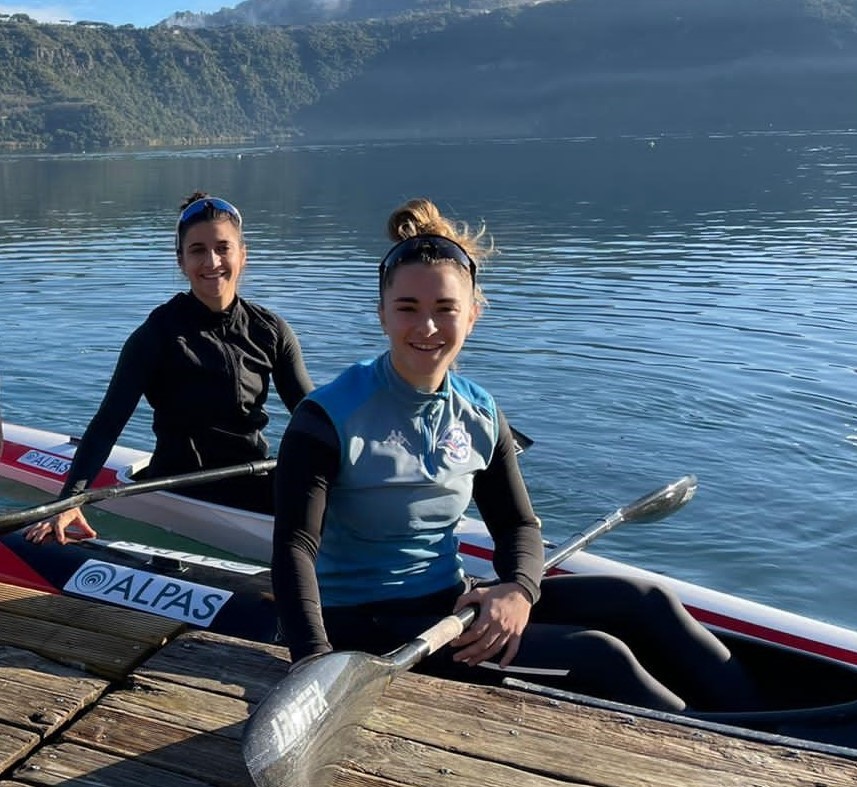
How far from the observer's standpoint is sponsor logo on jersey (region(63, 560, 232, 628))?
14.2ft

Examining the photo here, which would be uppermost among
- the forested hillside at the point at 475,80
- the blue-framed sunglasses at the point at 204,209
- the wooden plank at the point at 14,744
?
the forested hillside at the point at 475,80

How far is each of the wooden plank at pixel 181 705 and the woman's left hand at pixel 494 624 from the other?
0.64 metres

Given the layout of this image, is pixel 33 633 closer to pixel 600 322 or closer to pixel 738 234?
pixel 600 322

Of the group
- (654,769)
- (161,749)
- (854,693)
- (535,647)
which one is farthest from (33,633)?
(854,693)

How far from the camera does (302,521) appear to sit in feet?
9.27

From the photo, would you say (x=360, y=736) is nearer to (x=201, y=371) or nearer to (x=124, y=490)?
(x=124, y=490)

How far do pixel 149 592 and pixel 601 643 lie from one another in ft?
7.33

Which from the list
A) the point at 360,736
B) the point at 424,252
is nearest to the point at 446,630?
the point at 360,736

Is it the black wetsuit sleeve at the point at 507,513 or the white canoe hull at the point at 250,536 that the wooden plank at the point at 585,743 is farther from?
the white canoe hull at the point at 250,536

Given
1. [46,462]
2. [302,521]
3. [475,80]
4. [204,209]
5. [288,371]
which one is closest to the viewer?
[302,521]

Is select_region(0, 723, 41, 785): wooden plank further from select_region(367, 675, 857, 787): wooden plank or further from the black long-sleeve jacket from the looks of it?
the black long-sleeve jacket

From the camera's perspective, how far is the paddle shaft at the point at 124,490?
14.8 ft

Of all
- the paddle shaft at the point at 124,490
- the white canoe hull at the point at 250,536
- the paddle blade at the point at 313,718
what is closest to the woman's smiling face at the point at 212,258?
the paddle shaft at the point at 124,490

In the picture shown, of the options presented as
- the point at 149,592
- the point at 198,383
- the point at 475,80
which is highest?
the point at 475,80
